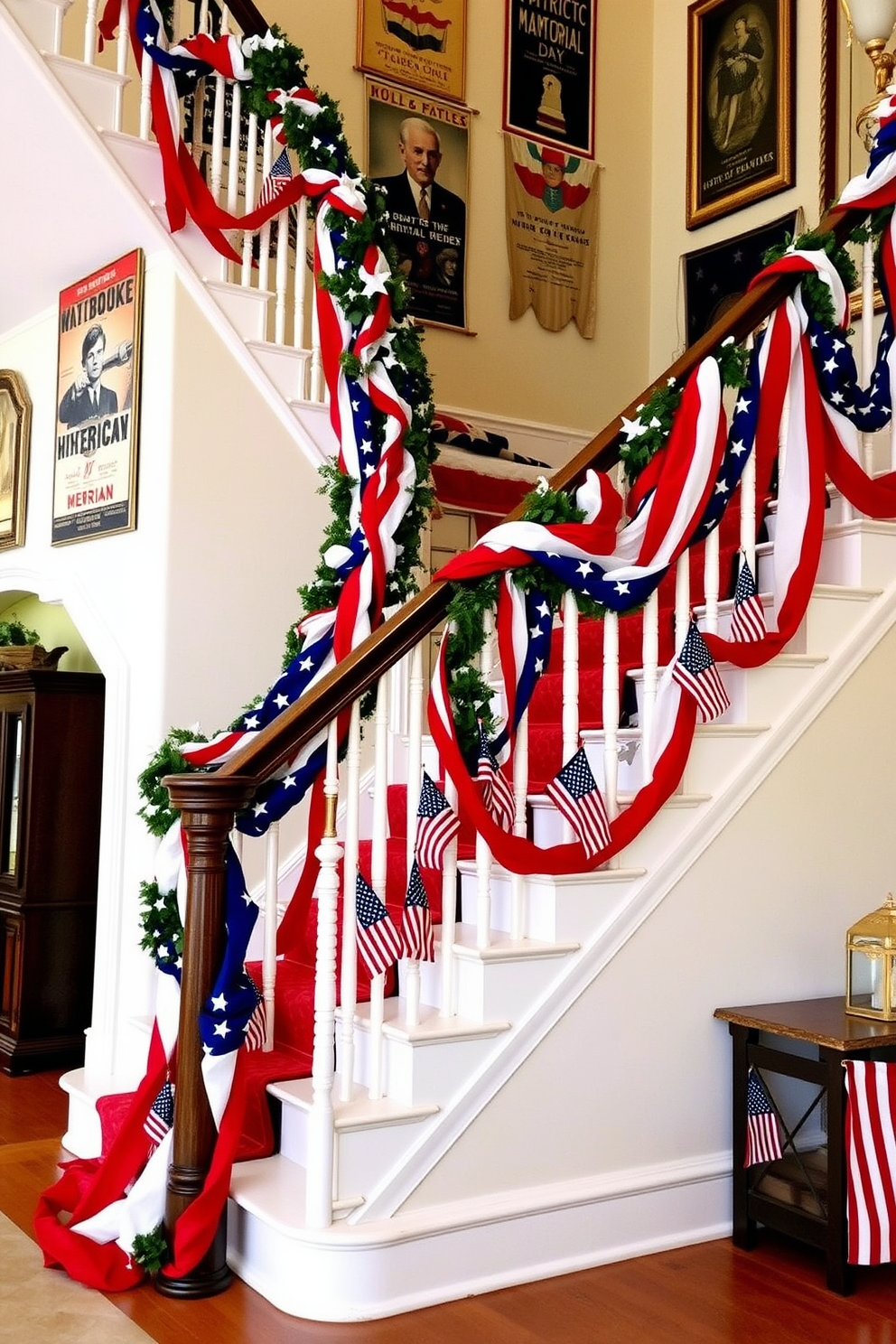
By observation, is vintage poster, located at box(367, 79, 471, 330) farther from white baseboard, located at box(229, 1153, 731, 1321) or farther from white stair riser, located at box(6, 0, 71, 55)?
white baseboard, located at box(229, 1153, 731, 1321)

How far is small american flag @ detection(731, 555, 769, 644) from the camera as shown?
3475 millimetres

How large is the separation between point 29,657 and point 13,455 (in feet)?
2.67

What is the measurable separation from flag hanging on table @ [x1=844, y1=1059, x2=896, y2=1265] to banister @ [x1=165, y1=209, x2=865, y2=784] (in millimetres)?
1412

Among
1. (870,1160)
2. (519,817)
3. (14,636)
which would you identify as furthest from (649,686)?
(14,636)

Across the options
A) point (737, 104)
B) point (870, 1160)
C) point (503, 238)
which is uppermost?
point (737, 104)

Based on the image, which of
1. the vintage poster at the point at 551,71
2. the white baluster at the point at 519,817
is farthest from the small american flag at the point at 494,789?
the vintage poster at the point at 551,71

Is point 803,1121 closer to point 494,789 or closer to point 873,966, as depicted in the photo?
point 873,966

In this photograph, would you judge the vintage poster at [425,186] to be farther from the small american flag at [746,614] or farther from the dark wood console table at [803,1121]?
the dark wood console table at [803,1121]

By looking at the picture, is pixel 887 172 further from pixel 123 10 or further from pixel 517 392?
pixel 517 392

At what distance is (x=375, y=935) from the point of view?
9.93 feet

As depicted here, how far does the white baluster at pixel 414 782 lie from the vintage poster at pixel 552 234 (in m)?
4.21

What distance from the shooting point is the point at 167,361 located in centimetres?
442

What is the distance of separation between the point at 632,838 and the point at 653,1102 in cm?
67

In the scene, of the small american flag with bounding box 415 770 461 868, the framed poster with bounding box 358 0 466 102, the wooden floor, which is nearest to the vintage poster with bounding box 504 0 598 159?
the framed poster with bounding box 358 0 466 102
